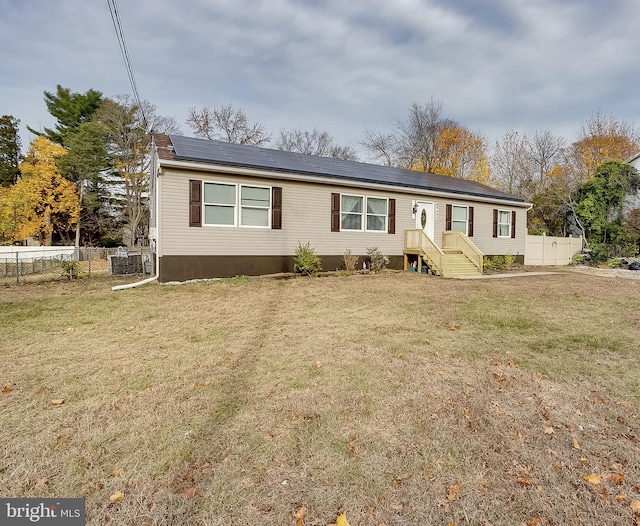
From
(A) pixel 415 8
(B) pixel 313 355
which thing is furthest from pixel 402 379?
(A) pixel 415 8

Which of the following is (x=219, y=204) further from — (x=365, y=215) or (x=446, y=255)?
(x=446, y=255)

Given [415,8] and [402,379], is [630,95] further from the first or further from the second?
[402,379]

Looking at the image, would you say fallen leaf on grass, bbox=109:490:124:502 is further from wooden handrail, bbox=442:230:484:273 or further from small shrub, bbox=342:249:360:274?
wooden handrail, bbox=442:230:484:273

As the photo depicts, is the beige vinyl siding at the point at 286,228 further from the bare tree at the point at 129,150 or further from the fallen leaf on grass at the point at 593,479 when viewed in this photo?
the bare tree at the point at 129,150

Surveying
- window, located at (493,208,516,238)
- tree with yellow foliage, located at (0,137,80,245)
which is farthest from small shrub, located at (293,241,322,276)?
tree with yellow foliage, located at (0,137,80,245)

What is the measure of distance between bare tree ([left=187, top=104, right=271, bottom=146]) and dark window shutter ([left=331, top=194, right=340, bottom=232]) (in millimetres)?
21072

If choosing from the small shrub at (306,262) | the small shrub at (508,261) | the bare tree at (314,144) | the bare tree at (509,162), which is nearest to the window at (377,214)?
the small shrub at (306,262)

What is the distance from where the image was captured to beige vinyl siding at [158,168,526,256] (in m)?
10.0

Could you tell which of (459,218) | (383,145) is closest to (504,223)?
(459,218)

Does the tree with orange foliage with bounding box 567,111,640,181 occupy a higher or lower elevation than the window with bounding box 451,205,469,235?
higher

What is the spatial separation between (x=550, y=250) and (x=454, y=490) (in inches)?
797

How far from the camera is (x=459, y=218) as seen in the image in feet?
51.8

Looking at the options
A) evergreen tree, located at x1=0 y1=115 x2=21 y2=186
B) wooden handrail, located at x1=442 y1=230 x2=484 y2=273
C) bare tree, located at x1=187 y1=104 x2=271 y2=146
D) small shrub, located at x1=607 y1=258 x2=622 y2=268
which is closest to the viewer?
wooden handrail, located at x1=442 y1=230 x2=484 y2=273

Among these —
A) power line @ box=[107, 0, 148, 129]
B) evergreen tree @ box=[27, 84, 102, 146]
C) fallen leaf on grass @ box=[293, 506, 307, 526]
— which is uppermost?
evergreen tree @ box=[27, 84, 102, 146]
